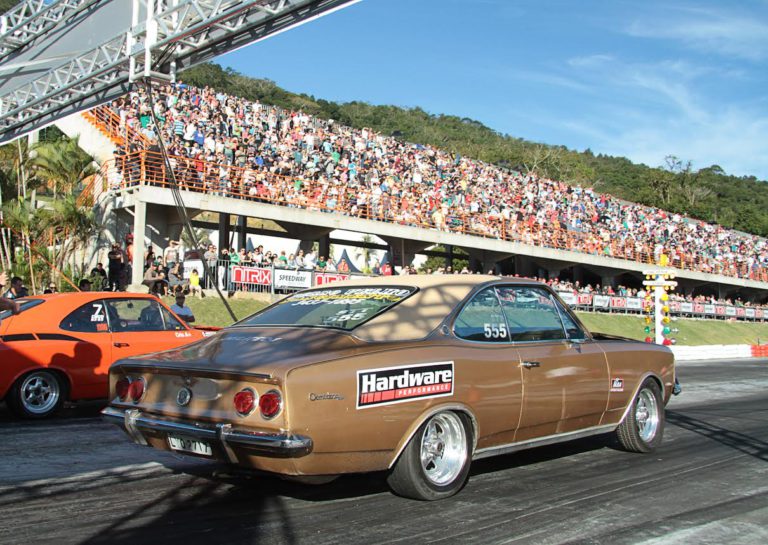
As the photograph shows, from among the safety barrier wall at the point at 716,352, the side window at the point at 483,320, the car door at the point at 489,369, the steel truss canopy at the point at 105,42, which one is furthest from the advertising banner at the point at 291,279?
the car door at the point at 489,369

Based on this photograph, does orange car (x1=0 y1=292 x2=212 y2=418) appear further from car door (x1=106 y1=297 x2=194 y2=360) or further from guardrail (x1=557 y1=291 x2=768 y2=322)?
guardrail (x1=557 y1=291 x2=768 y2=322)

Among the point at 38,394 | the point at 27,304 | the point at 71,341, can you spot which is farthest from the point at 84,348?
the point at 27,304

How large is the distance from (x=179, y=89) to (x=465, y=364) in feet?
87.1

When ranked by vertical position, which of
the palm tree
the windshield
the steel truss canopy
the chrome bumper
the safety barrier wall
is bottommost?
the safety barrier wall

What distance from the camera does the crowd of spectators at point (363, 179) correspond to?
25.6 m

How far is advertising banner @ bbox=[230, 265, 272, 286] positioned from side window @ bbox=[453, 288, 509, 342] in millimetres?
16856

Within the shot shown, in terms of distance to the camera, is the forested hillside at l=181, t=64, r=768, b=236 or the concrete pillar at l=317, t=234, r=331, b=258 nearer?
the concrete pillar at l=317, t=234, r=331, b=258

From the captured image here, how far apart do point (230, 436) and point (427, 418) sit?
1280 mm

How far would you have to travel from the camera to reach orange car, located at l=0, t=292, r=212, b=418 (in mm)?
8180

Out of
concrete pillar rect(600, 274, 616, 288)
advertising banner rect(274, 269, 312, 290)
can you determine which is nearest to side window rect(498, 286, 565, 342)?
advertising banner rect(274, 269, 312, 290)

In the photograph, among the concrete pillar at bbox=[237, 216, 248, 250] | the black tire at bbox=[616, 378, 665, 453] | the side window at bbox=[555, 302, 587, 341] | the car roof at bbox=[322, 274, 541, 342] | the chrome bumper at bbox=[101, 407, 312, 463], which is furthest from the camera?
the concrete pillar at bbox=[237, 216, 248, 250]

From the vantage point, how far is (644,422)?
276 inches

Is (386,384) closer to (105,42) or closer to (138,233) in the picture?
(105,42)

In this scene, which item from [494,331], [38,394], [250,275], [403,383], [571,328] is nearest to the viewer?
[403,383]
